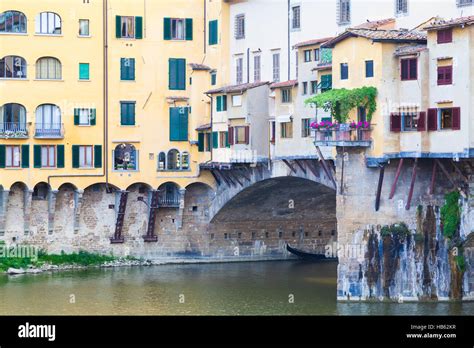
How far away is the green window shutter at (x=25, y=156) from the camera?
8644cm

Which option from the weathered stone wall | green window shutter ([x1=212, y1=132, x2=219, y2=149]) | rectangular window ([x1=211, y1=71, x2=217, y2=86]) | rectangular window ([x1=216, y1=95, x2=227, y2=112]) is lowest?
the weathered stone wall

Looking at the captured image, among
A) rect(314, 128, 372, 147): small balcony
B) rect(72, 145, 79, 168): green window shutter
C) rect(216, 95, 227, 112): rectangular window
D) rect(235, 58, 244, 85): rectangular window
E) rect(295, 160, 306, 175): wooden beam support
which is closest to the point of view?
rect(314, 128, 372, 147): small balcony

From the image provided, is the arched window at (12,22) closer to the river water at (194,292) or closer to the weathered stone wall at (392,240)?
the river water at (194,292)

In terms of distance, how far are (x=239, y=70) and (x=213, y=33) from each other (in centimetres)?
319

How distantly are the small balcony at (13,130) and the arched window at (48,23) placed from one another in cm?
471

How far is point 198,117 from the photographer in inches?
3504

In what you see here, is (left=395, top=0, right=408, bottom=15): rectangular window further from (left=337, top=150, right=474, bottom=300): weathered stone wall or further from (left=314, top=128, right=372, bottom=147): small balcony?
(left=337, top=150, right=474, bottom=300): weathered stone wall

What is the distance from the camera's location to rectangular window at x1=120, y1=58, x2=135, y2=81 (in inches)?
3497

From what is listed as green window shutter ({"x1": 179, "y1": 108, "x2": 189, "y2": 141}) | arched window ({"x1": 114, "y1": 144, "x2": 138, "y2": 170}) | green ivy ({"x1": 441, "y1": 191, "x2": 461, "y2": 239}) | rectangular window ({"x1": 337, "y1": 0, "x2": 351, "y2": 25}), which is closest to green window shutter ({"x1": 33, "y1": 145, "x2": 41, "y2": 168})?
arched window ({"x1": 114, "y1": 144, "x2": 138, "y2": 170})

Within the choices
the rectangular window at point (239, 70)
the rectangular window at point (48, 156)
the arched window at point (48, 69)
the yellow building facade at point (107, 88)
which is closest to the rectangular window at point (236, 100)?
the rectangular window at point (239, 70)

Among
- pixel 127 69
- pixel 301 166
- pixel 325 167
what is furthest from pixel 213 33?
pixel 325 167

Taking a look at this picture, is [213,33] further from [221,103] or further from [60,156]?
[60,156]

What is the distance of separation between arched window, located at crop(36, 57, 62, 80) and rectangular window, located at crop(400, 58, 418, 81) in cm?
2356
